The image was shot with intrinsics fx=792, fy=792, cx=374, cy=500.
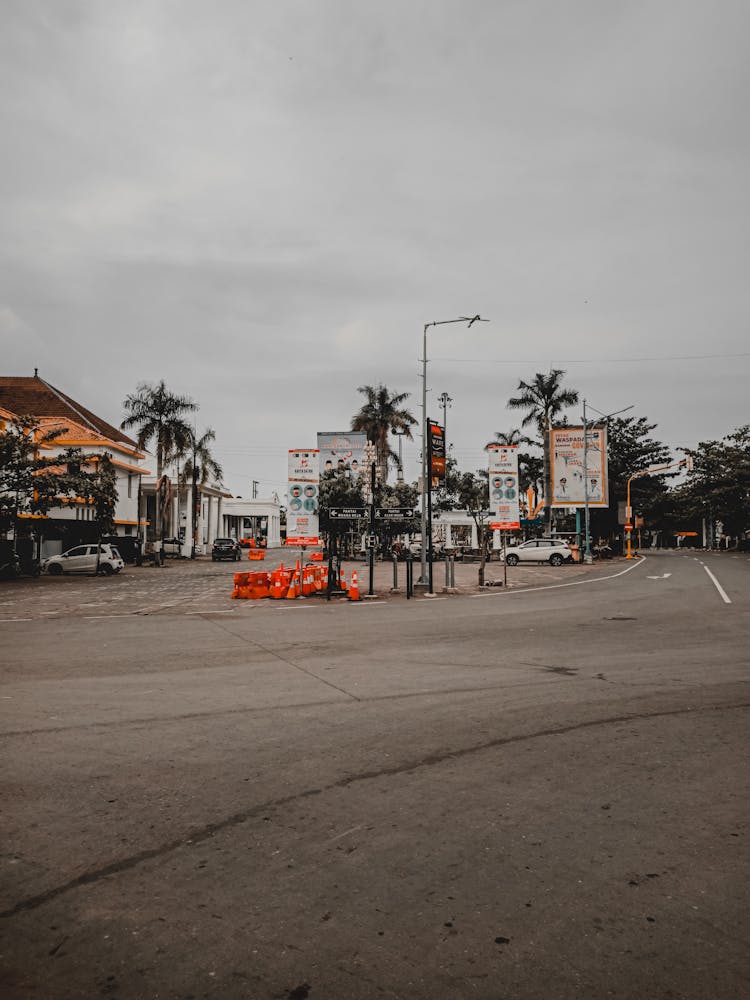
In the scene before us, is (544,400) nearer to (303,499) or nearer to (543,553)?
(543,553)

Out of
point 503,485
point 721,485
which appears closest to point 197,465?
point 503,485

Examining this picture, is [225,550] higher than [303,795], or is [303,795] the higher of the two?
[225,550]

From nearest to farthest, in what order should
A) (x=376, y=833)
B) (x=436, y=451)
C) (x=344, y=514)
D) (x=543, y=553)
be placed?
(x=376, y=833) < (x=344, y=514) < (x=436, y=451) < (x=543, y=553)

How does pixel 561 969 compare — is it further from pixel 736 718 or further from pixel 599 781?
pixel 736 718

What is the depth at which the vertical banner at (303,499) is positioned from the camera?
23.9m

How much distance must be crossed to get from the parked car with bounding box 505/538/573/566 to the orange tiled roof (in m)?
30.9

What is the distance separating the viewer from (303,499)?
78.9 feet

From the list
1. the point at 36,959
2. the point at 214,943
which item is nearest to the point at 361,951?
the point at 214,943

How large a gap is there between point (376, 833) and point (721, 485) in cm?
7092

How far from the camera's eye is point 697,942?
10.6ft

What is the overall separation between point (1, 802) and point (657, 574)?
32.0 metres

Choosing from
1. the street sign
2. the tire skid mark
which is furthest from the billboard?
the tire skid mark

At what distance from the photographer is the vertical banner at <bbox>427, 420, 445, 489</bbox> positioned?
26.6m

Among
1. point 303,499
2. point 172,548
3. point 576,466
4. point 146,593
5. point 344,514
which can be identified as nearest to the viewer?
point 344,514
